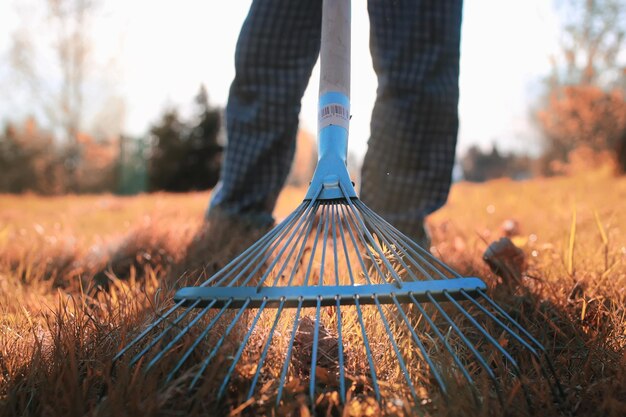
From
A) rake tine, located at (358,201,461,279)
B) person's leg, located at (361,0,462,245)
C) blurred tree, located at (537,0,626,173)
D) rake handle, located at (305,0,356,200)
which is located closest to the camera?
rake tine, located at (358,201,461,279)

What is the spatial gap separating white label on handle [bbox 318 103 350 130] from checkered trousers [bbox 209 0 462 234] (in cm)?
47

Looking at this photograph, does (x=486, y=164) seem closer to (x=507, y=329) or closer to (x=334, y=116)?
(x=334, y=116)

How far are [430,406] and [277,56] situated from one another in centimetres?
145

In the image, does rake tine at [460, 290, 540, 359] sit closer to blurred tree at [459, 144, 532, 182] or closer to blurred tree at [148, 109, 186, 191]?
blurred tree at [148, 109, 186, 191]

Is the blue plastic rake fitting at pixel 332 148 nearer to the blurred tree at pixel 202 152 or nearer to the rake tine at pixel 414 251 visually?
the rake tine at pixel 414 251

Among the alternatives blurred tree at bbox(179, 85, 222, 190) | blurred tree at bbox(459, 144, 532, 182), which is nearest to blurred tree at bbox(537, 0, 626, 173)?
blurred tree at bbox(179, 85, 222, 190)

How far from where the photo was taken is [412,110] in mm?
1802

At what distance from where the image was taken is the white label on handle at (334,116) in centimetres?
138

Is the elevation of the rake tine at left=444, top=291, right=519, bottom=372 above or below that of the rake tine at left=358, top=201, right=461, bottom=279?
below

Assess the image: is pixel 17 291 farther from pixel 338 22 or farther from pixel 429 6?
pixel 429 6

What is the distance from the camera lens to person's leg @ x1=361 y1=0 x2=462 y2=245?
1743 millimetres

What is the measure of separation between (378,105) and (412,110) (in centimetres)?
12

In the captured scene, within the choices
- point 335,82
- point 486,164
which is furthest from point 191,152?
point 486,164

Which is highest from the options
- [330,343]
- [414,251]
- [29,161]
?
[29,161]
